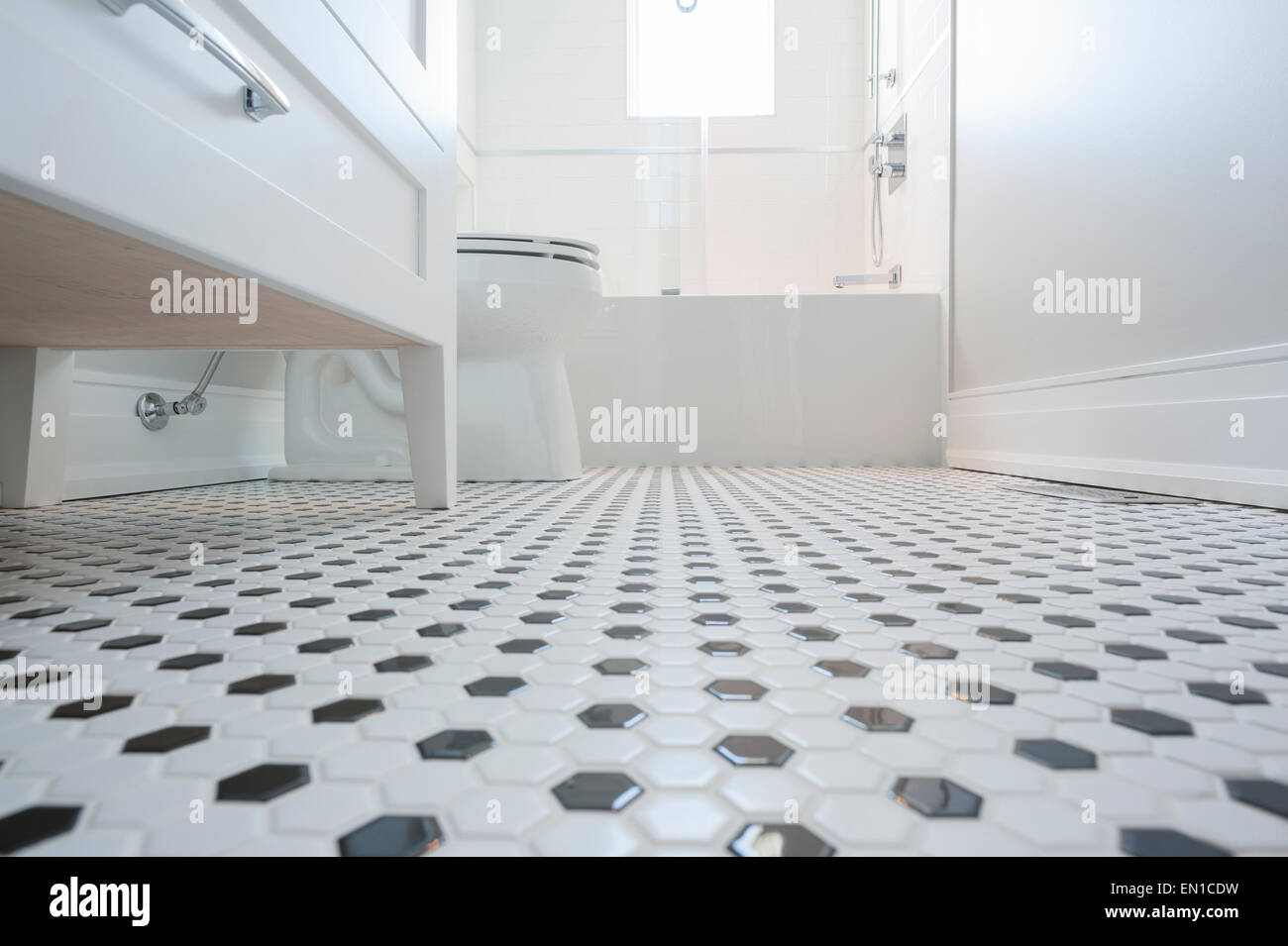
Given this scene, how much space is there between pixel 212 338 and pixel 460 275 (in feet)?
2.80

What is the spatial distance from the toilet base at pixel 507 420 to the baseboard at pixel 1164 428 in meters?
1.34

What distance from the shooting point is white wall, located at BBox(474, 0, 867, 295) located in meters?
4.05

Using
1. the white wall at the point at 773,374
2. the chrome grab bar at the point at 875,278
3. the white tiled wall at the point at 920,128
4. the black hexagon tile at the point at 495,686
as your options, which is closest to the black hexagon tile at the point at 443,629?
the black hexagon tile at the point at 495,686

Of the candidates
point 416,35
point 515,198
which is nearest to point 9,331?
point 416,35

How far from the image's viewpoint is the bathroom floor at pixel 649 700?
32 cm

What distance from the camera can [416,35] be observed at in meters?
1.26

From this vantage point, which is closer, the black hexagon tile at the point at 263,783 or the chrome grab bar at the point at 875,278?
the black hexagon tile at the point at 263,783

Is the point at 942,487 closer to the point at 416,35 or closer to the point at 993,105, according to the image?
the point at 993,105

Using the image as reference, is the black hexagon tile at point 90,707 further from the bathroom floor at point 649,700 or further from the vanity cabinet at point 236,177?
the vanity cabinet at point 236,177

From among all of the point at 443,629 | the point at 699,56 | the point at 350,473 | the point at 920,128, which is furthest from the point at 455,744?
the point at 699,56

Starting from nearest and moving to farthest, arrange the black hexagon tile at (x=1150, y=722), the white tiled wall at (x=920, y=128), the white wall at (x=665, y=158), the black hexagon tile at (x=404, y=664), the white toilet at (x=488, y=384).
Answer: the black hexagon tile at (x=1150, y=722) < the black hexagon tile at (x=404, y=664) < the white toilet at (x=488, y=384) < the white tiled wall at (x=920, y=128) < the white wall at (x=665, y=158)

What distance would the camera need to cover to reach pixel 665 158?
4145 mm

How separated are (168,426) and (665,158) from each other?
3.09 metres

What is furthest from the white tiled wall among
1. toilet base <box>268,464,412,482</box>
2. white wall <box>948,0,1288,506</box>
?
toilet base <box>268,464,412,482</box>
